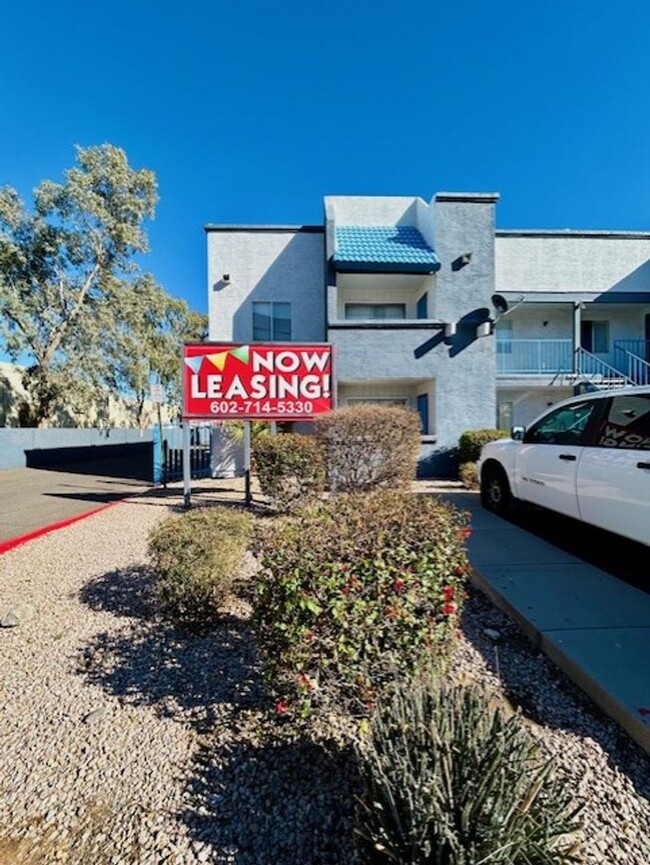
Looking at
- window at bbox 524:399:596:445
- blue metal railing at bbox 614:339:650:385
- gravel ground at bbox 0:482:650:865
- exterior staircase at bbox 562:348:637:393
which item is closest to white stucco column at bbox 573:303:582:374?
exterior staircase at bbox 562:348:637:393

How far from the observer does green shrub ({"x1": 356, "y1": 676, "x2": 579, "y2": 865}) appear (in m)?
1.33

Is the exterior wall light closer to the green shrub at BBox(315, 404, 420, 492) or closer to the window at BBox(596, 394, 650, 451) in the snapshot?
the green shrub at BBox(315, 404, 420, 492)

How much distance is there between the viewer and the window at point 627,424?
13.2 feet

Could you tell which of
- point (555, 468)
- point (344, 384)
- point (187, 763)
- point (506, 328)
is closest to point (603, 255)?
point (506, 328)

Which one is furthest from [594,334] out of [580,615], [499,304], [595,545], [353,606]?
[353,606]

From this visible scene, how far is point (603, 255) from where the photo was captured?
13930 millimetres

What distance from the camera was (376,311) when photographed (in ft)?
45.5

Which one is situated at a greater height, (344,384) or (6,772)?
(344,384)

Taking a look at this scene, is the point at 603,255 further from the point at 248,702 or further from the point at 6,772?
the point at 6,772

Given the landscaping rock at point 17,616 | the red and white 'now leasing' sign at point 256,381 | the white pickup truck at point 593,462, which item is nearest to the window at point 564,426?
the white pickup truck at point 593,462

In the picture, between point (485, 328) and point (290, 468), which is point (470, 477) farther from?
point (290, 468)

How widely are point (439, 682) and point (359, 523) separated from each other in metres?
0.85

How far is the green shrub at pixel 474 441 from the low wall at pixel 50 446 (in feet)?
59.4

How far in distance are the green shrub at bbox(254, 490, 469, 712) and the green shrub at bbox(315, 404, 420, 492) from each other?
428 centimetres
